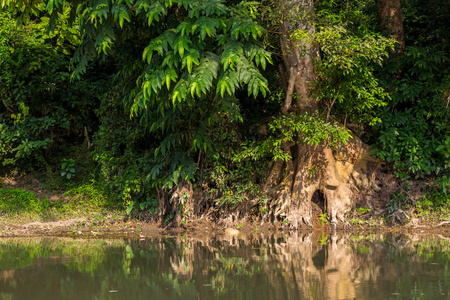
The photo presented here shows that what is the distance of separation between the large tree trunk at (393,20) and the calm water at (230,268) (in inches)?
153

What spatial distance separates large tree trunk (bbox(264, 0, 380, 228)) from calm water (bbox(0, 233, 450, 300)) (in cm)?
92

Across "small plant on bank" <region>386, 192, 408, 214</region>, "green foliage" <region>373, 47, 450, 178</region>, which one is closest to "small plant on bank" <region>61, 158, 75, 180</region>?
"green foliage" <region>373, 47, 450, 178</region>

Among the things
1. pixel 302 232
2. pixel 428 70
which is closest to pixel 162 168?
pixel 302 232

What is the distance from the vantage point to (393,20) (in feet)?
33.3

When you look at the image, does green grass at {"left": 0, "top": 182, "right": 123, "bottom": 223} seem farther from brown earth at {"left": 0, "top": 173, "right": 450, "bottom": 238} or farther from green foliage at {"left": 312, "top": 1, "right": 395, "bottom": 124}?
green foliage at {"left": 312, "top": 1, "right": 395, "bottom": 124}

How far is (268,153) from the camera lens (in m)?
9.92

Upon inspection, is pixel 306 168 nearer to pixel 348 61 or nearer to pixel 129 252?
pixel 348 61

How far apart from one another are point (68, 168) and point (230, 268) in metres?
6.19

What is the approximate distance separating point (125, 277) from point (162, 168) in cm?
435

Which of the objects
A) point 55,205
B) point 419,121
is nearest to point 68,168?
point 55,205

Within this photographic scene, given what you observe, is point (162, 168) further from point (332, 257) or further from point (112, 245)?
point (332, 257)

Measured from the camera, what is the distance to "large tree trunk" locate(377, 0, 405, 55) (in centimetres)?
1014

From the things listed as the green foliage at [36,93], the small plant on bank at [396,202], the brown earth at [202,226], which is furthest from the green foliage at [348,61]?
the green foliage at [36,93]

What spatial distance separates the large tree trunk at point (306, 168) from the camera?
30.4 feet
